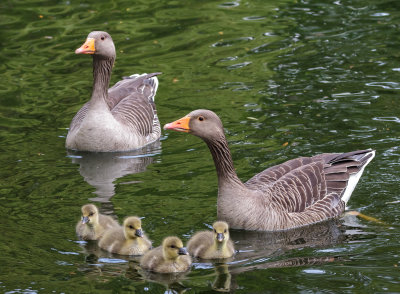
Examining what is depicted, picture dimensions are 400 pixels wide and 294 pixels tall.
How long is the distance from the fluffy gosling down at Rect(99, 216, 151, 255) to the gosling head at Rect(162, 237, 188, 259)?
1.65 feet

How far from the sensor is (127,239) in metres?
9.98

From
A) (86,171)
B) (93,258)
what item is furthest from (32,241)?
(86,171)

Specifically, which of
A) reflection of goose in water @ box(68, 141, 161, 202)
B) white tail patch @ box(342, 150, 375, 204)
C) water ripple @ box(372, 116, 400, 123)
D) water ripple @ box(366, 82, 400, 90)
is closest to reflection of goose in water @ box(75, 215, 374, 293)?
white tail patch @ box(342, 150, 375, 204)

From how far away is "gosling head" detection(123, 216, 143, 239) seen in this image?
387 inches

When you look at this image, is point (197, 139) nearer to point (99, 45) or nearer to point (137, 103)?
point (137, 103)

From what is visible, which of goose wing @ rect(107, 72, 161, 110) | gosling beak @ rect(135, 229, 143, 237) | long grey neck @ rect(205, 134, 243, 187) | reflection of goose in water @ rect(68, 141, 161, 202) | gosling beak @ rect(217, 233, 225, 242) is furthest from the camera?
goose wing @ rect(107, 72, 161, 110)

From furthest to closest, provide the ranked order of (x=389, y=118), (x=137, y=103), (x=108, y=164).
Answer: (x=137, y=103), (x=389, y=118), (x=108, y=164)

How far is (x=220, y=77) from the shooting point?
16531 mm

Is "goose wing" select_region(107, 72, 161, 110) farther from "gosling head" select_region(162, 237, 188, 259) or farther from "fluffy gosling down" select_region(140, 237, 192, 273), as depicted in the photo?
"gosling head" select_region(162, 237, 188, 259)

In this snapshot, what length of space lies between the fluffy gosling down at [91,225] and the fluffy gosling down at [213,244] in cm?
118

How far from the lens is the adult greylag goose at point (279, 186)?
10.6m

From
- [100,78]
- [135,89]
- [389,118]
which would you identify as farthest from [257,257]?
[135,89]

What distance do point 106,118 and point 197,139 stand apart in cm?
156

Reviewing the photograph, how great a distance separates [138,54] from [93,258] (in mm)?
8858
